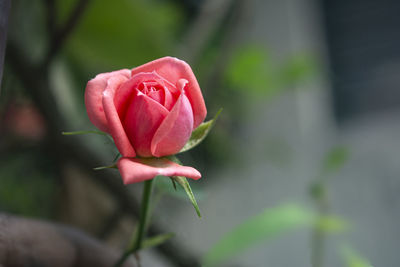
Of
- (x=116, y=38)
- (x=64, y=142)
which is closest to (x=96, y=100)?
(x=64, y=142)

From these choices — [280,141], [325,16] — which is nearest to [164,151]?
[280,141]

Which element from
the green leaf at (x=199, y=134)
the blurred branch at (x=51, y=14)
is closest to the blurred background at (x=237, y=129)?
the blurred branch at (x=51, y=14)

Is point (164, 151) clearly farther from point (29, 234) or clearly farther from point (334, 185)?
point (334, 185)

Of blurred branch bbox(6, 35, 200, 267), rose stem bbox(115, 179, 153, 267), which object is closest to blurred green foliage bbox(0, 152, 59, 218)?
blurred branch bbox(6, 35, 200, 267)

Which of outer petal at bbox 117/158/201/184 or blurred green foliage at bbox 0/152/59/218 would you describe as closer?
outer petal at bbox 117/158/201/184

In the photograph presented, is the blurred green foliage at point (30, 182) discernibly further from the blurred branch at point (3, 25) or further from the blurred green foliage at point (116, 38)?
the blurred branch at point (3, 25)

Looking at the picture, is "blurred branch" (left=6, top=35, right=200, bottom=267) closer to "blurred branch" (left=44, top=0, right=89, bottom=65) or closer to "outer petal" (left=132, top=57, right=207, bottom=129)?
"blurred branch" (left=44, top=0, right=89, bottom=65)
